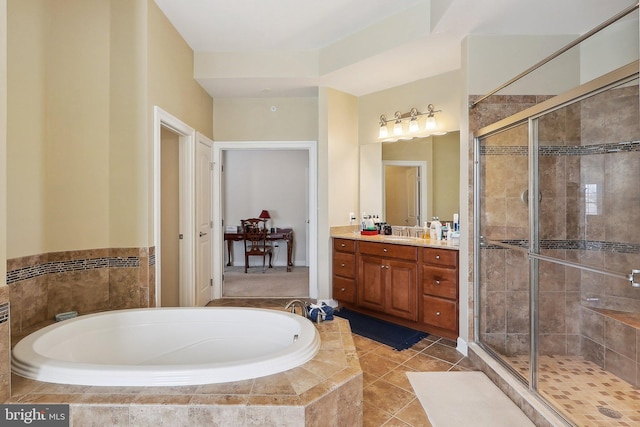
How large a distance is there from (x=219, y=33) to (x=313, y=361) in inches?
115

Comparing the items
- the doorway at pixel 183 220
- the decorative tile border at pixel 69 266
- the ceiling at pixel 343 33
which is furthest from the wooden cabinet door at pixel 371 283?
the decorative tile border at pixel 69 266

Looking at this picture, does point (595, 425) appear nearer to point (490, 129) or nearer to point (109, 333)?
point (490, 129)

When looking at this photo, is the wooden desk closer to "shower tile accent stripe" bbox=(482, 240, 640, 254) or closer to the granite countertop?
the granite countertop

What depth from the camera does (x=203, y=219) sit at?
11.8ft

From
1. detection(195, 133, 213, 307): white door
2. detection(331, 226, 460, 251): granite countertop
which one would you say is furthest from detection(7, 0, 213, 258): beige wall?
detection(331, 226, 460, 251): granite countertop

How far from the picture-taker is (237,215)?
6.36 meters

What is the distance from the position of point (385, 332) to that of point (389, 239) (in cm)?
88

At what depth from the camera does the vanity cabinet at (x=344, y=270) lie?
345 cm

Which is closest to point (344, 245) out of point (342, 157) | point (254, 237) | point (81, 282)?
point (342, 157)

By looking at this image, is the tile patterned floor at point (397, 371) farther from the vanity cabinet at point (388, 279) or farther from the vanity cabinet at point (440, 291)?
the vanity cabinet at point (388, 279)

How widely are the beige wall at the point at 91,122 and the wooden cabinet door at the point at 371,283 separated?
78.8 inches

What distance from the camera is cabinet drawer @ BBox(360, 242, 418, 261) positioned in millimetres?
2957

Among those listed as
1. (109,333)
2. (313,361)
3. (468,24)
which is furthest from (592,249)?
(109,333)

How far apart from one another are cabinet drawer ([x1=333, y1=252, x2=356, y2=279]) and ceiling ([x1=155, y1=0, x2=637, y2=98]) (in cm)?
188
